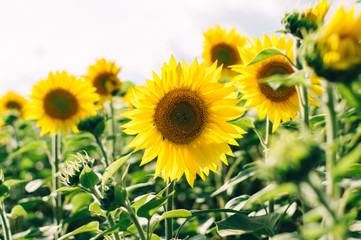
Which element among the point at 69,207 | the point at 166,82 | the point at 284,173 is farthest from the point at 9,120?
the point at 284,173

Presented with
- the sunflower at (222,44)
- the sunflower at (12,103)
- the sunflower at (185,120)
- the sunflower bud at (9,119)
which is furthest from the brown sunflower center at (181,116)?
the sunflower at (12,103)

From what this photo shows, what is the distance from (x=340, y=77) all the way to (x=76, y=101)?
127 inches

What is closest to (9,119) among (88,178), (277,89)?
(88,178)

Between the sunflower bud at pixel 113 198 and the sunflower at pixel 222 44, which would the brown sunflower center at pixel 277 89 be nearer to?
the sunflower bud at pixel 113 198

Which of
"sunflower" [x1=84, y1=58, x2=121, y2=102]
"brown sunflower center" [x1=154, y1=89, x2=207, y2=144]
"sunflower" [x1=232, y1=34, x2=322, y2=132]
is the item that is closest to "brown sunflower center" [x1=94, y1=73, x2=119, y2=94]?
"sunflower" [x1=84, y1=58, x2=121, y2=102]

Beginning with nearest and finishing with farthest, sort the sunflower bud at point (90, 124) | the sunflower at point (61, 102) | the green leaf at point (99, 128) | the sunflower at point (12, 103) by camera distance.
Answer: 1. the green leaf at point (99, 128)
2. the sunflower bud at point (90, 124)
3. the sunflower at point (61, 102)
4. the sunflower at point (12, 103)

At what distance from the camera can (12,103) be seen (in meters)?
6.09

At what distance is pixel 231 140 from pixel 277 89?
1.76 ft

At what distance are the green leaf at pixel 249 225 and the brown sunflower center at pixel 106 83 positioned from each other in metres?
2.91

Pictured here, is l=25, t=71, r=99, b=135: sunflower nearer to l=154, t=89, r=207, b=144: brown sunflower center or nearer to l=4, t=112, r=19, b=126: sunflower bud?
l=4, t=112, r=19, b=126: sunflower bud

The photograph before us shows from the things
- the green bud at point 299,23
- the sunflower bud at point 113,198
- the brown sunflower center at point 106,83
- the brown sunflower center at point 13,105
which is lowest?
the sunflower bud at point 113,198

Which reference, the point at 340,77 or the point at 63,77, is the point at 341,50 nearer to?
the point at 340,77

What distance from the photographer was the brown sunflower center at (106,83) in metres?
4.29

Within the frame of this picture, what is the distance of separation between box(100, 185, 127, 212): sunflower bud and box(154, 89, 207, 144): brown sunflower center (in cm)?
85
